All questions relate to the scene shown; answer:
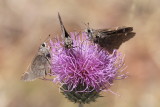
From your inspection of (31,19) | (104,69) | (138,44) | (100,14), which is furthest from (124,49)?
(104,69)

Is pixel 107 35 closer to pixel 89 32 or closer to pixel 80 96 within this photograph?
pixel 89 32

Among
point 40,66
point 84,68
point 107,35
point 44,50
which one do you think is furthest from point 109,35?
point 40,66

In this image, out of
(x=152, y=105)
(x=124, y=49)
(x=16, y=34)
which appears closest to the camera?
(x=152, y=105)

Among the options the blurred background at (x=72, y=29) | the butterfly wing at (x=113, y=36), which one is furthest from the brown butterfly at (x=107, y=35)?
the blurred background at (x=72, y=29)

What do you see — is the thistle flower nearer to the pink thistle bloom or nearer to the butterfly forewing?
the pink thistle bloom

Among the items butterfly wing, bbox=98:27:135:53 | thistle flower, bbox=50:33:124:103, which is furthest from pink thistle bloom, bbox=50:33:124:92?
butterfly wing, bbox=98:27:135:53

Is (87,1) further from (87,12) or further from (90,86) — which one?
(90,86)

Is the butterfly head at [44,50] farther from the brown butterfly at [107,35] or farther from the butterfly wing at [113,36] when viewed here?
the butterfly wing at [113,36]
